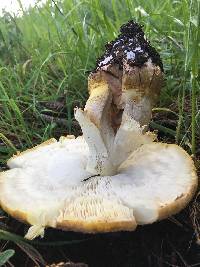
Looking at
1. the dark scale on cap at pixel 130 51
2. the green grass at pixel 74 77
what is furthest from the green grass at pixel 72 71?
the dark scale on cap at pixel 130 51

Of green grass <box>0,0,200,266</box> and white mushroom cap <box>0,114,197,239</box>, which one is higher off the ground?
green grass <box>0,0,200,266</box>

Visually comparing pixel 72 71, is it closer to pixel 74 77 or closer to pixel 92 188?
pixel 74 77

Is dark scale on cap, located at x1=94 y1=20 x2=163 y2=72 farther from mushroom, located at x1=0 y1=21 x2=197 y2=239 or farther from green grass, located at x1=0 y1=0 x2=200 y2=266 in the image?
green grass, located at x1=0 y1=0 x2=200 y2=266

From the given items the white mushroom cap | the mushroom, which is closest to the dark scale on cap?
the mushroom

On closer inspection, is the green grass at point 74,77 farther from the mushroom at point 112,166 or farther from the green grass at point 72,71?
the mushroom at point 112,166

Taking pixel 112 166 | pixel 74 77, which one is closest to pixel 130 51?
pixel 112 166

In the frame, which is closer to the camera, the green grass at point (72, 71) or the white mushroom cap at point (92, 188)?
the white mushroom cap at point (92, 188)

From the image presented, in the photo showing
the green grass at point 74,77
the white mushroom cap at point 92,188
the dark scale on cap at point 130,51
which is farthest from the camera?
the green grass at point 74,77
